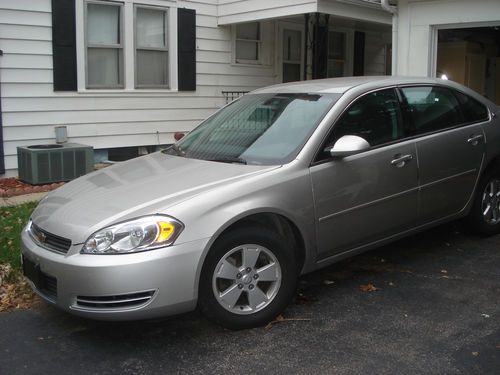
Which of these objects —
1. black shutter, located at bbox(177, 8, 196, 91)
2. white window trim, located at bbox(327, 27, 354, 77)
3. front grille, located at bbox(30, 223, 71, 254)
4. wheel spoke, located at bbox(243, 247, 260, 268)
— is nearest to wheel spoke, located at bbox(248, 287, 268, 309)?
wheel spoke, located at bbox(243, 247, 260, 268)

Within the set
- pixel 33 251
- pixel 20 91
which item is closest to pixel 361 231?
pixel 33 251

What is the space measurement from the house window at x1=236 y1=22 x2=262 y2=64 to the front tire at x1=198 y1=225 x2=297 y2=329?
813cm

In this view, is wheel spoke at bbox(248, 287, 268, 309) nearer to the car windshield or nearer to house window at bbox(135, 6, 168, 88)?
the car windshield

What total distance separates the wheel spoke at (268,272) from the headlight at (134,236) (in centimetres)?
65

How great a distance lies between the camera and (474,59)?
12.1 metres

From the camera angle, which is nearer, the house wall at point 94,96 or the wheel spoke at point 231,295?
the wheel spoke at point 231,295

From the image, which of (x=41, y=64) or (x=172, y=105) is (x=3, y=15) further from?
(x=172, y=105)

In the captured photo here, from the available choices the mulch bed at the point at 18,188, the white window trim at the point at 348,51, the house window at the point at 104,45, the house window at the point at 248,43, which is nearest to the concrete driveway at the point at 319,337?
the mulch bed at the point at 18,188

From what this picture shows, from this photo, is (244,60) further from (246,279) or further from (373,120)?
(246,279)

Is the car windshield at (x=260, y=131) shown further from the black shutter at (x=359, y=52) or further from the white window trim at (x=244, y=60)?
the black shutter at (x=359, y=52)

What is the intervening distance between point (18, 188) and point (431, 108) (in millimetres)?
5462

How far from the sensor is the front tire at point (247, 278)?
3660mm

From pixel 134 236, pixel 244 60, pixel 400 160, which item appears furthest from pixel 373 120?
pixel 244 60

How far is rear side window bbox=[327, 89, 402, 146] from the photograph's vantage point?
14.7 feet
